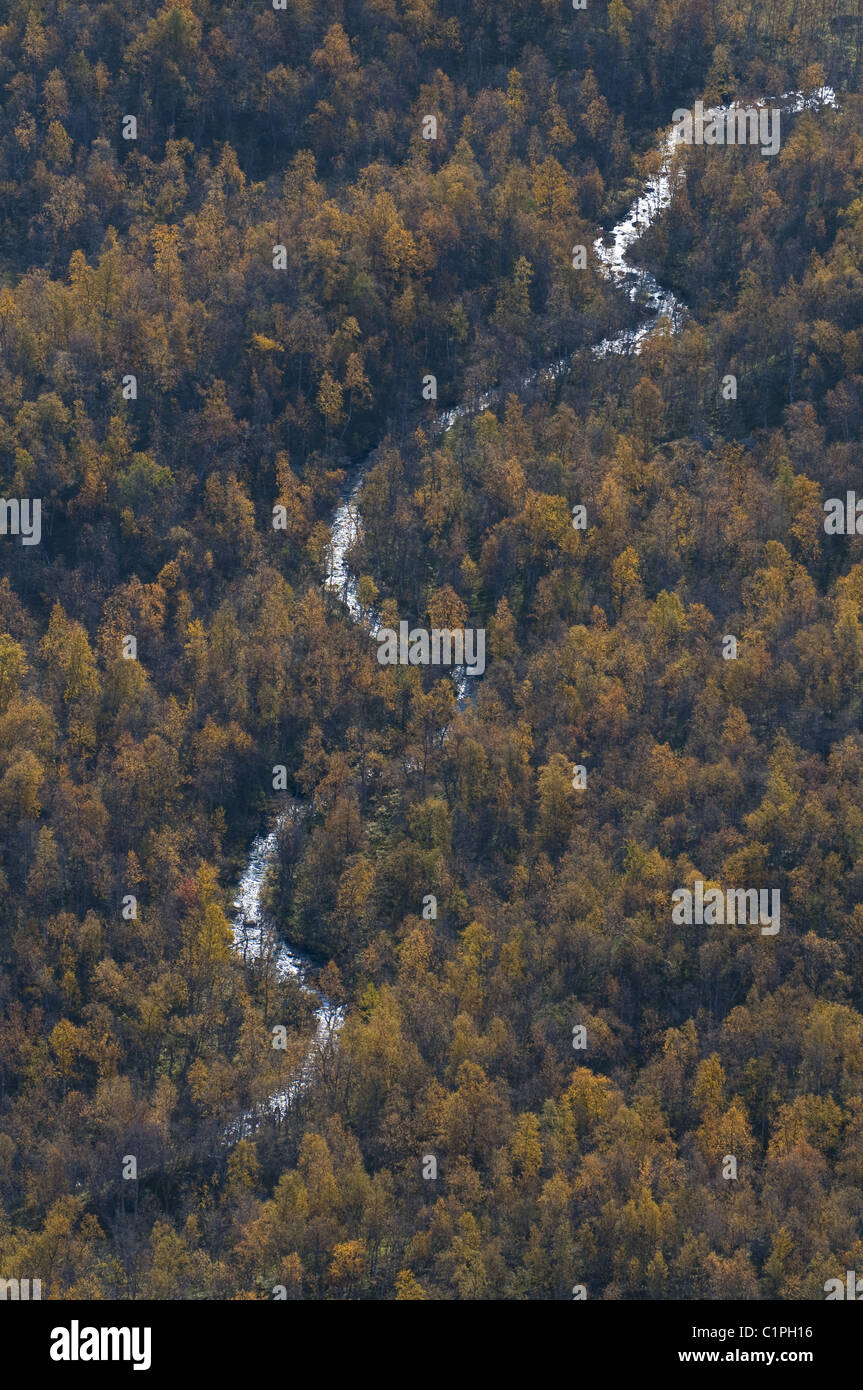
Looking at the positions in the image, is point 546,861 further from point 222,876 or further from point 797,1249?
point 797,1249

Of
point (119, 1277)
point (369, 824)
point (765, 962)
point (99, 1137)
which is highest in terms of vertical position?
point (369, 824)

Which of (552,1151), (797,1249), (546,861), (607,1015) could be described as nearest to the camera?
(797,1249)

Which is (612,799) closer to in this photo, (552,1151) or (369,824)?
(369,824)

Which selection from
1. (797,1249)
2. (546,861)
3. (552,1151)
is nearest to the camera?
(797,1249)

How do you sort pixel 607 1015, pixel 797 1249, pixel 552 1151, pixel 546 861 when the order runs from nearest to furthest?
1. pixel 797 1249
2. pixel 552 1151
3. pixel 607 1015
4. pixel 546 861

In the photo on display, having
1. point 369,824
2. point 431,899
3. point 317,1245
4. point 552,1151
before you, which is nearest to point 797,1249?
point 552,1151

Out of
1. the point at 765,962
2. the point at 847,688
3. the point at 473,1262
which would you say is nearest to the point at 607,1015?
the point at 765,962

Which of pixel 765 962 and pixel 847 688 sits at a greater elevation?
pixel 847 688

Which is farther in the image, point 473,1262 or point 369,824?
point 369,824

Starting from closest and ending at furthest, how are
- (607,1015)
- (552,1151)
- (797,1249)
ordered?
(797,1249) < (552,1151) < (607,1015)
